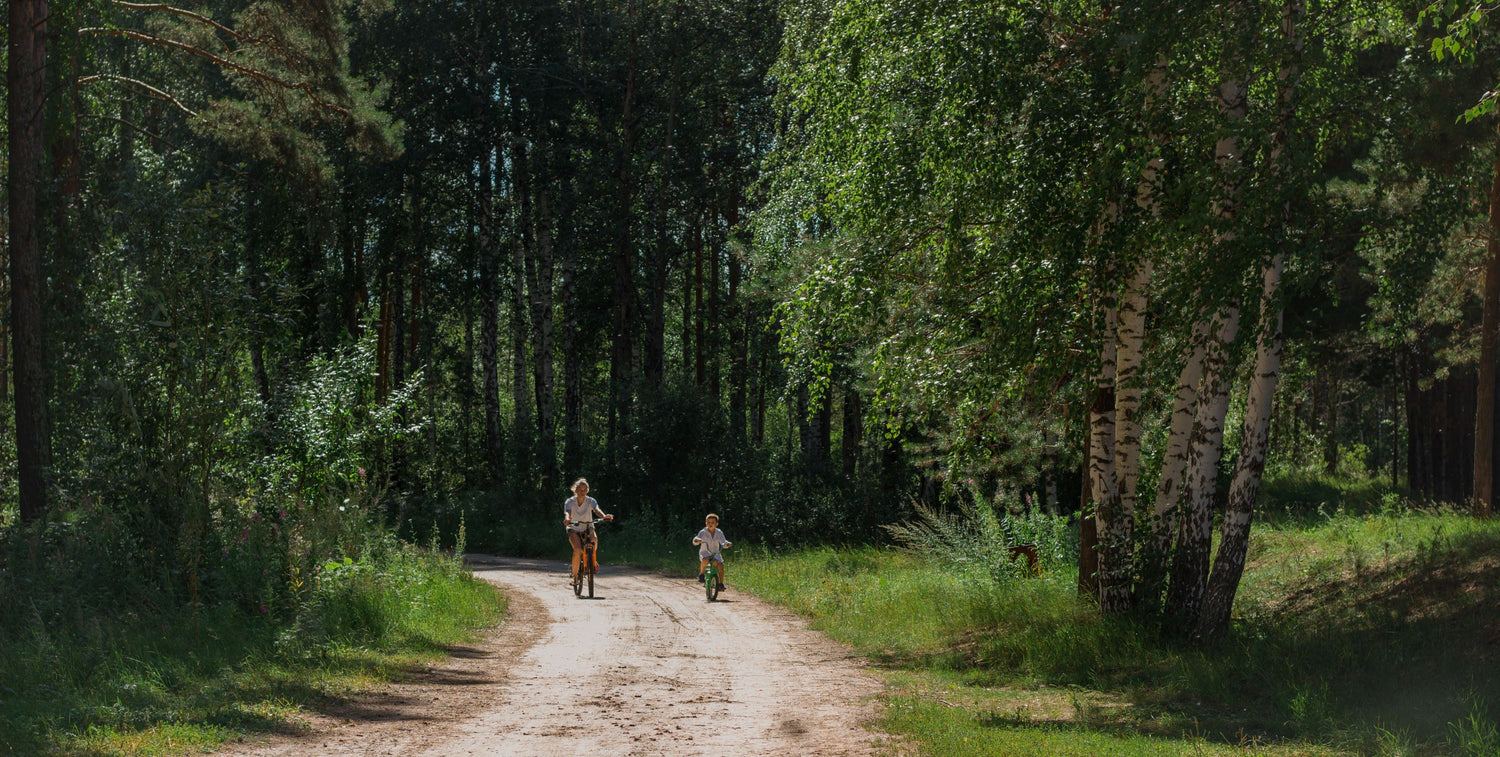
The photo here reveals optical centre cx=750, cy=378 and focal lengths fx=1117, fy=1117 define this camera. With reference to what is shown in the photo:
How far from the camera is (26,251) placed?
48.0ft

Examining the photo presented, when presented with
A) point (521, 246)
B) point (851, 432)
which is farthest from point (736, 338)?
point (521, 246)

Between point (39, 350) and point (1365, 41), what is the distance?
16394 millimetres

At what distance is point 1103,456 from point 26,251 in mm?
13813

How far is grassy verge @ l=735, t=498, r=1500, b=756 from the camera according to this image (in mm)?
7816

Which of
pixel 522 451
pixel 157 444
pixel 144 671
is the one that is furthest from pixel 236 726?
pixel 522 451

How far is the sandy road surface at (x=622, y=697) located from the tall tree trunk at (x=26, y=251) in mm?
6543

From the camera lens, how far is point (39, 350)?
14.8 metres

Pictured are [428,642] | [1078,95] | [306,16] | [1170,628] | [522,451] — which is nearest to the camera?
[1078,95]

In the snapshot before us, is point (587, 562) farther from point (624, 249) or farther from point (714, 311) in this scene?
point (714, 311)

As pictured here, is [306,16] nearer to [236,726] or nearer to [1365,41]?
[236,726]

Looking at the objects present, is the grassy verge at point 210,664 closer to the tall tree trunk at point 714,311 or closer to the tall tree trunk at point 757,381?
the tall tree trunk at point 757,381

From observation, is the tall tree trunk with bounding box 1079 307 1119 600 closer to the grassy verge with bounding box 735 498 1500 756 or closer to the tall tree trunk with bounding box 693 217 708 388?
the grassy verge with bounding box 735 498 1500 756

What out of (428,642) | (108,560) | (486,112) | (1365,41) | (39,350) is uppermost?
(486,112)

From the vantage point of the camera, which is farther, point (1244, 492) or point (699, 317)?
point (699, 317)
